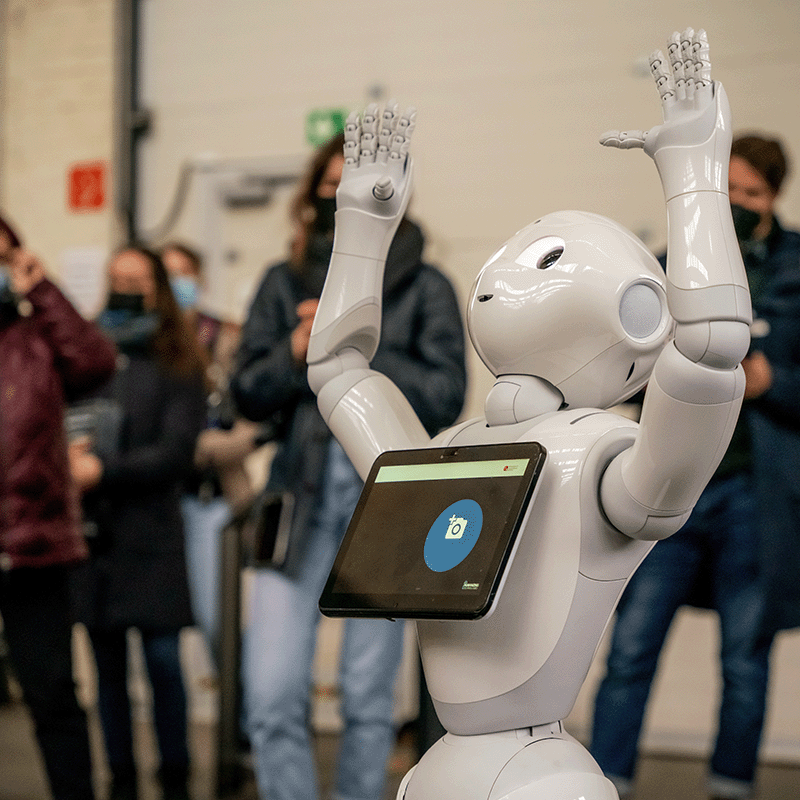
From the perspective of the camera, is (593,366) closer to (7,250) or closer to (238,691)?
(7,250)

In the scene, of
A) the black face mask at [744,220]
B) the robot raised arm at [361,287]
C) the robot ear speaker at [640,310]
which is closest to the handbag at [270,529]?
the robot raised arm at [361,287]

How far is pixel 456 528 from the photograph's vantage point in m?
1.22

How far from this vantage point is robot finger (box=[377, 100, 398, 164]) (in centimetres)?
145

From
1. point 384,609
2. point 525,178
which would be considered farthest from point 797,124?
point 384,609

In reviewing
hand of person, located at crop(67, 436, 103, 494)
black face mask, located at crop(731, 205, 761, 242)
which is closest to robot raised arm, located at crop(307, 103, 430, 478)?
Result: black face mask, located at crop(731, 205, 761, 242)

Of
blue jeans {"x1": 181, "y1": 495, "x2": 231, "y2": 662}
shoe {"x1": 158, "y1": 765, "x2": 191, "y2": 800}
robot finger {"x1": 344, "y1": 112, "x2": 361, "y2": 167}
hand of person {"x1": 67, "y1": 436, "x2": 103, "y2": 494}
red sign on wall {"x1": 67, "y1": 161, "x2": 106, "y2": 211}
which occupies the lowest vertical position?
shoe {"x1": 158, "y1": 765, "x2": 191, "y2": 800}

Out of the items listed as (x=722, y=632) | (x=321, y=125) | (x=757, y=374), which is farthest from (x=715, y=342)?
(x=321, y=125)

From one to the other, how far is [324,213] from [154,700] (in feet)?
4.35

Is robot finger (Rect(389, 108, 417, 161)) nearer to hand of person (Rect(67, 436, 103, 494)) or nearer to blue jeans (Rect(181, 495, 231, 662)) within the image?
hand of person (Rect(67, 436, 103, 494))

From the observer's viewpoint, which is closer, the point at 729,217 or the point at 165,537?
the point at 729,217

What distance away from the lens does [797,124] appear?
3918 millimetres

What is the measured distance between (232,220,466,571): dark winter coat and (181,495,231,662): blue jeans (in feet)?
4.03

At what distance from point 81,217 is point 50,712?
10.6 feet

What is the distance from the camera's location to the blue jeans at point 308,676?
203cm
